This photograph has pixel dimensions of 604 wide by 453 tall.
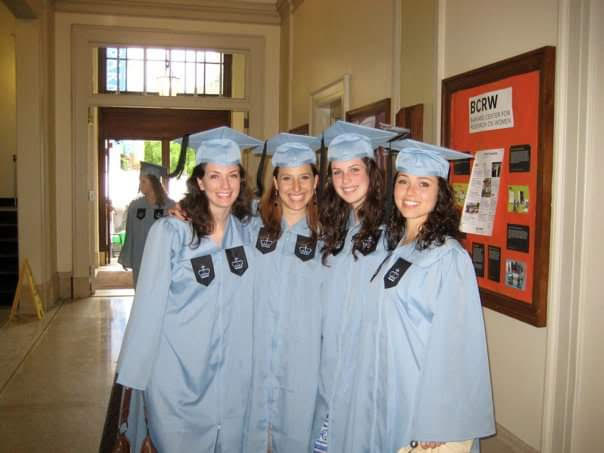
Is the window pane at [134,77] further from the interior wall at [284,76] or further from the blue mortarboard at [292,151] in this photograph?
the blue mortarboard at [292,151]

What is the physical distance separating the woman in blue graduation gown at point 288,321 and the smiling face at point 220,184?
22cm

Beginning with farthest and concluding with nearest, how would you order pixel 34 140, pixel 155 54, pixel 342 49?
pixel 155 54 → pixel 34 140 → pixel 342 49

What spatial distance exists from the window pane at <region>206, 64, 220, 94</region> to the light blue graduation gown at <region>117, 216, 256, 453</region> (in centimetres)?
717

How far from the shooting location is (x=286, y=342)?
2.33m

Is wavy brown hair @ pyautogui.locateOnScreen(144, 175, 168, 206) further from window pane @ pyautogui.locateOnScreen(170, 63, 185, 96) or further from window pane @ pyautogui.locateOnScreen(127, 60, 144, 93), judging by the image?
window pane @ pyautogui.locateOnScreen(127, 60, 144, 93)

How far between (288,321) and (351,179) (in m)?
0.64

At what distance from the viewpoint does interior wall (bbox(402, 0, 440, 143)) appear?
3.05m

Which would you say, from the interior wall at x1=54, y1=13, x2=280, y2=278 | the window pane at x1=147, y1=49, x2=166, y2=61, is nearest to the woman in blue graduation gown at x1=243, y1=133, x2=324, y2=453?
the interior wall at x1=54, y1=13, x2=280, y2=278

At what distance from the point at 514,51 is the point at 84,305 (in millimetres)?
5809

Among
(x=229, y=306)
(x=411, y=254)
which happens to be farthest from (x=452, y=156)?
(x=229, y=306)

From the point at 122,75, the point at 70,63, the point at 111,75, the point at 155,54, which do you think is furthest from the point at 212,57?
the point at 70,63

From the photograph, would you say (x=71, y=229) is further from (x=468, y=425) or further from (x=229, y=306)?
(x=468, y=425)

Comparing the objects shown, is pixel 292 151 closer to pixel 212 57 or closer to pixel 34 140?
pixel 34 140

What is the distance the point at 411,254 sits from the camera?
6.16 feet
